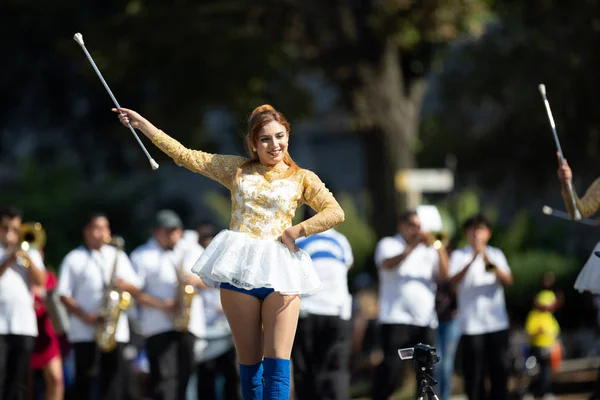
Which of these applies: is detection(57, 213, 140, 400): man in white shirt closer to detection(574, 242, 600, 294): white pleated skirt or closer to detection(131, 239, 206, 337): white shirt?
detection(131, 239, 206, 337): white shirt

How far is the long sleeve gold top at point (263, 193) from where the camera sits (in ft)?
25.4

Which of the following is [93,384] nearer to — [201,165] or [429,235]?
[429,235]

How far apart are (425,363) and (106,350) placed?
5.30m

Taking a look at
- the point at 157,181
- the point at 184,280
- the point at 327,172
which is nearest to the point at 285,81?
the point at 157,181

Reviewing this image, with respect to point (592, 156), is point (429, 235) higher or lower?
lower

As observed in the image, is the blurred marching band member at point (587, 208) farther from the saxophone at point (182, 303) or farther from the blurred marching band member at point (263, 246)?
the saxophone at point (182, 303)

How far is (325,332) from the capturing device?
1164cm

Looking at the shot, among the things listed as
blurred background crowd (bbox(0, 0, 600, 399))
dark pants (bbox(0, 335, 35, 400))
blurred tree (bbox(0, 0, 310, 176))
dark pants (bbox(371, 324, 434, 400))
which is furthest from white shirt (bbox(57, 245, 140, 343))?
blurred tree (bbox(0, 0, 310, 176))

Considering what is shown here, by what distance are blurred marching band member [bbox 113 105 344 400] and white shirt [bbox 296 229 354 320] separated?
3542 mm

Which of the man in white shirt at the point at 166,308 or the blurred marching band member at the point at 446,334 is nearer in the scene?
the man in white shirt at the point at 166,308

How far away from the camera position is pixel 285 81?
2128 centimetres

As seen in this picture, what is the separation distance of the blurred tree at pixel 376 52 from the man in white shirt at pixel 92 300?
7735 mm

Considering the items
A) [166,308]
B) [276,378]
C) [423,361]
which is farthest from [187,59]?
[423,361]

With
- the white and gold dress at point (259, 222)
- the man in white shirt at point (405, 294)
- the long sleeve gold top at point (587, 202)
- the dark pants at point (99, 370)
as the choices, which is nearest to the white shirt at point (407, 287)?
the man in white shirt at point (405, 294)
